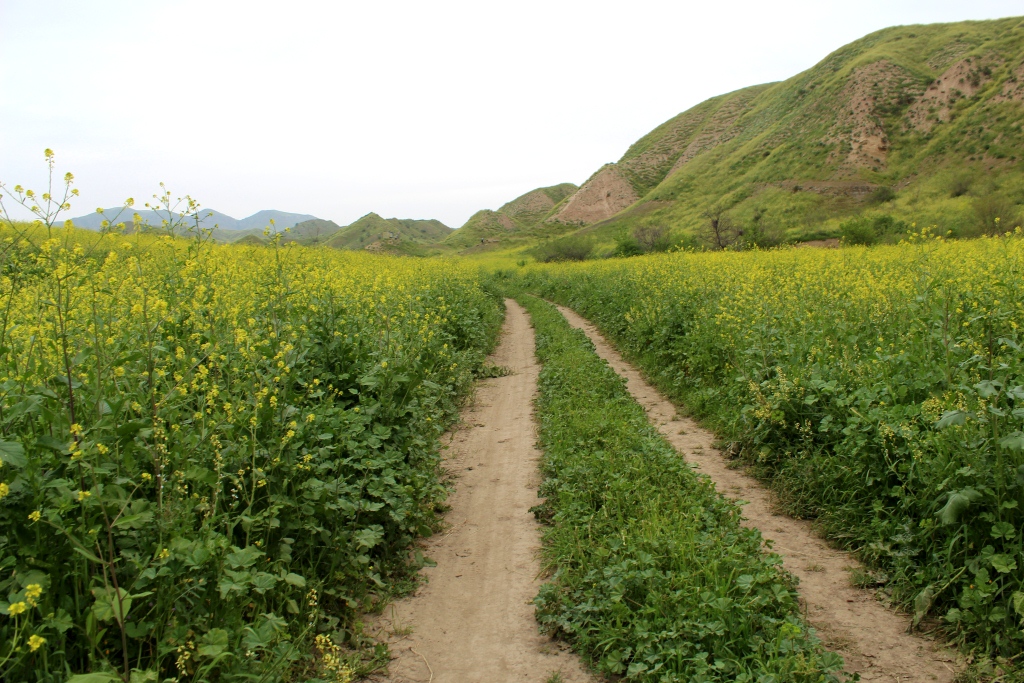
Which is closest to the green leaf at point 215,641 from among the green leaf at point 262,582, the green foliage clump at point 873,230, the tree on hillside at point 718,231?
the green leaf at point 262,582

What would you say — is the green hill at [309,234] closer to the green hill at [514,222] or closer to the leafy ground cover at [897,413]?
the leafy ground cover at [897,413]

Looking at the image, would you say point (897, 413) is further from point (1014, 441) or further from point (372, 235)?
point (372, 235)

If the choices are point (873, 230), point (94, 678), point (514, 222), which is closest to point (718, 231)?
point (873, 230)

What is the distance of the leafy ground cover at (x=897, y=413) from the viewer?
3719 mm

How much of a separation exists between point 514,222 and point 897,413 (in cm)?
12025

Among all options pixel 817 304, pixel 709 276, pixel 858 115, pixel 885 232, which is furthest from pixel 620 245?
pixel 817 304

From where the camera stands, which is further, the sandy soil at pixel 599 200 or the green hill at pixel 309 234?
the sandy soil at pixel 599 200

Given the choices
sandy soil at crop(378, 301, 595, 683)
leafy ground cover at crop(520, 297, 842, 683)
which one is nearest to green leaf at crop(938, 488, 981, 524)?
leafy ground cover at crop(520, 297, 842, 683)

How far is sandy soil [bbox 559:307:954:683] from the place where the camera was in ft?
11.0

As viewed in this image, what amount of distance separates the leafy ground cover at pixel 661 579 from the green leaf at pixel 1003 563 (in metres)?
1.18

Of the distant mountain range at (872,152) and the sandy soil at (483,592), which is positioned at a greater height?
the distant mountain range at (872,152)

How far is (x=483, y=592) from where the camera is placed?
4.24 meters

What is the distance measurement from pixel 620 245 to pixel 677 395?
137 feet

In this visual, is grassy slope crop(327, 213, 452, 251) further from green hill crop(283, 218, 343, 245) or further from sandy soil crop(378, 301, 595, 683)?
sandy soil crop(378, 301, 595, 683)
